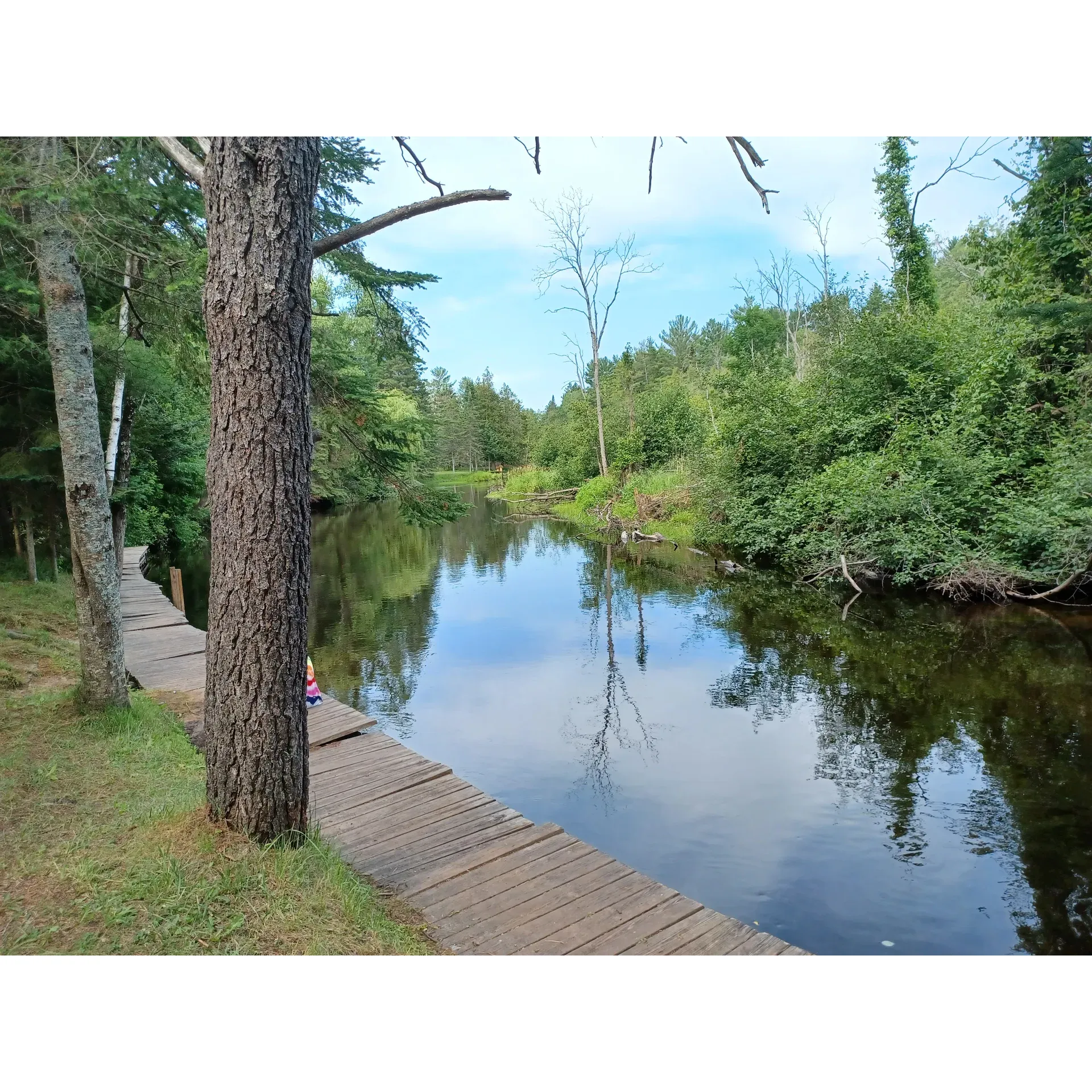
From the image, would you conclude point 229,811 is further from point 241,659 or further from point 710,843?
point 710,843

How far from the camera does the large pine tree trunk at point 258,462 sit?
2197 millimetres

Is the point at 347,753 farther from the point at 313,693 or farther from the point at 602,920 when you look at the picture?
the point at 602,920

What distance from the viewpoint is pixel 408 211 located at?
2430mm

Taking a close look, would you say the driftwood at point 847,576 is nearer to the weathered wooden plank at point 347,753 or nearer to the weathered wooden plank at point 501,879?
the weathered wooden plank at point 347,753

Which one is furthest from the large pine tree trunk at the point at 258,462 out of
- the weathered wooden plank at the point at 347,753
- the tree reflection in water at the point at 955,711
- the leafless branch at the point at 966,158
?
the leafless branch at the point at 966,158

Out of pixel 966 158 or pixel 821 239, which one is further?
pixel 821 239

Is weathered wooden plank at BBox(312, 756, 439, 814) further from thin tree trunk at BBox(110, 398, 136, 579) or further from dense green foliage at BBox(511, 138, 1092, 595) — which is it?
dense green foliage at BBox(511, 138, 1092, 595)

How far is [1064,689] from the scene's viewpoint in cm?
567

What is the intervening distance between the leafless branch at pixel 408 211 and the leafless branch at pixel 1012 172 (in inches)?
326

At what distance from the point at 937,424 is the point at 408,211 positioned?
905cm

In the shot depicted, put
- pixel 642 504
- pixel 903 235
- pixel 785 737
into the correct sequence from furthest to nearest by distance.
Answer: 1. pixel 642 504
2. pixel 903 235
3. pixel 785 737

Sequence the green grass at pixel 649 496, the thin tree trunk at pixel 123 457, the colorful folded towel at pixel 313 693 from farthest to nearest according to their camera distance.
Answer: the green grass at pixel 649 496
the thin tree trunk at pixel 123 457
the colorful folded towel at pixel 313 693

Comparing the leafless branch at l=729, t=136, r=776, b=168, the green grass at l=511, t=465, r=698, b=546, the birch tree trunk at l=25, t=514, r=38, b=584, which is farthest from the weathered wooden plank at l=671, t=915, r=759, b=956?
the green grass at l=511, t=465, r=698, b=546

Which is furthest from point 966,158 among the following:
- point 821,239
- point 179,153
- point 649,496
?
point 649,496
